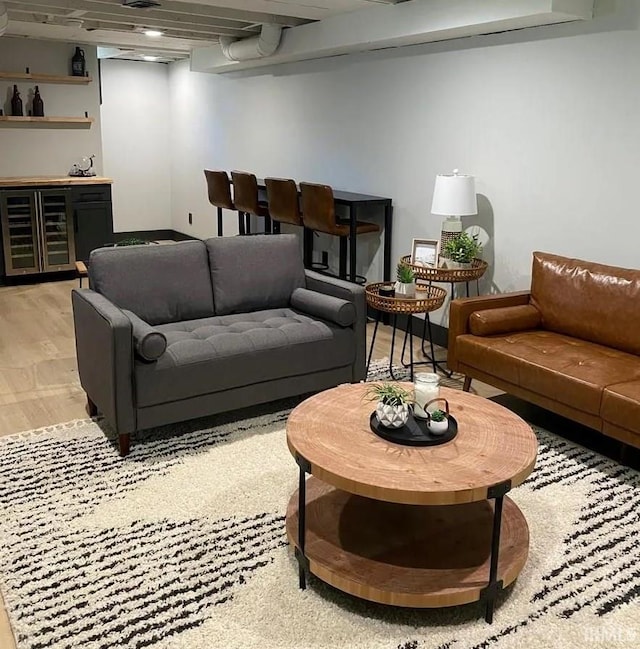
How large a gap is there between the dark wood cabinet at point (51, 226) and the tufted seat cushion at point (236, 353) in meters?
3.58

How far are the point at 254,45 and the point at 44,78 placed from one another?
7.62ft

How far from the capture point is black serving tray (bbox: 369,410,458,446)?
2.30 metres

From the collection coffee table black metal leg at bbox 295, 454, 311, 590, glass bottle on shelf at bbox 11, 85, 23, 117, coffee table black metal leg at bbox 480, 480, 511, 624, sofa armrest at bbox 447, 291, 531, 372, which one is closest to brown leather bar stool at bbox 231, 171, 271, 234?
glass bottle on shelf at bbox 11, 85, 23, 117

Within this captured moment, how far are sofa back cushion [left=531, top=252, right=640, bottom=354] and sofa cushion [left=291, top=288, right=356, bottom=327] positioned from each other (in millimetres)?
1079

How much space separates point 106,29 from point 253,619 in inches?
220

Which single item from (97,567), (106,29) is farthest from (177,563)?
(106,29)

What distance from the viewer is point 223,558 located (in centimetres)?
243

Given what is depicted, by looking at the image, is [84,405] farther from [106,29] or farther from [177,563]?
[106,29]

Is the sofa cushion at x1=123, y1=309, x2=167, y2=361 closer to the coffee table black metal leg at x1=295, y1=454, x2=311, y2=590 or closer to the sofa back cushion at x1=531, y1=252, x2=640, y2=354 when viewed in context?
the coffee table black metal leg at x1=295, y1=454, x2=311, y2=590

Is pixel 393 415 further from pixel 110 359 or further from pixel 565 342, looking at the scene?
pixel 565 342

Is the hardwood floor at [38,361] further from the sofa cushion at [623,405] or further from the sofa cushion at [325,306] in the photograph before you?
the sofa cushion at [623,405]

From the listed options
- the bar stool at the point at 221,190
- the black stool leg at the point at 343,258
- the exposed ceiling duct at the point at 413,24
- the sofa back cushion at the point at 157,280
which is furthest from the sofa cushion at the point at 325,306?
the bar stool at the point at 221,190

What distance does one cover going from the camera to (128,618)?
213 cm

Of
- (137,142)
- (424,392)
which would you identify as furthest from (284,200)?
(137,142)
